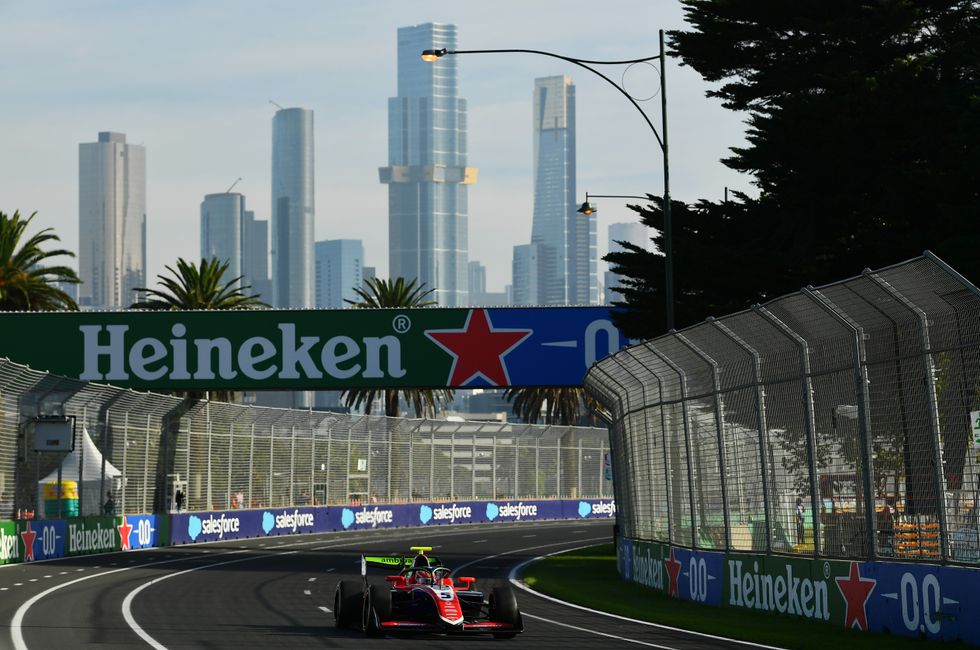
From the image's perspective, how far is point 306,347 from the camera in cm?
5009

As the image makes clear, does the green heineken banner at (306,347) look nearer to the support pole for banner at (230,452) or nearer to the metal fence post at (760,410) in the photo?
the support pole for banner at (230,452)

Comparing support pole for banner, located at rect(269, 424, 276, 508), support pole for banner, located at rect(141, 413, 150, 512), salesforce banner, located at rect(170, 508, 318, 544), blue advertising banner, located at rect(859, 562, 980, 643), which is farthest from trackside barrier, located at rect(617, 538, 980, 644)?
support pole for banner, located at rect(269, 424, 276, 508)

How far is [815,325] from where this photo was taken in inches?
750

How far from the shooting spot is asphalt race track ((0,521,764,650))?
18766 millimetres

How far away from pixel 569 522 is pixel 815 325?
54.7 meters

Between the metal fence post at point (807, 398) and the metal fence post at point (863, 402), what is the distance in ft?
3.62

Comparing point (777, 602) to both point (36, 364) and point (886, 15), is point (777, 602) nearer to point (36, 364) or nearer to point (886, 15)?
point (886, 15)

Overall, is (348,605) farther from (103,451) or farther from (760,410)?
(103,451)

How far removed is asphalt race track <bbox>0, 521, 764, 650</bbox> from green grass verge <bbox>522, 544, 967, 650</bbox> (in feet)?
1.73

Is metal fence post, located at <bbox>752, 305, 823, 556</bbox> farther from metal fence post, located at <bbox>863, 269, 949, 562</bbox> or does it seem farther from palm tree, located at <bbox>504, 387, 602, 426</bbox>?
palm tree, located at <bbox>504, 387, 602, 426</bbox>

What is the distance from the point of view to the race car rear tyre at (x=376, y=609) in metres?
19.2

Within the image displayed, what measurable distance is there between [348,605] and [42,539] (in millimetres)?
20964

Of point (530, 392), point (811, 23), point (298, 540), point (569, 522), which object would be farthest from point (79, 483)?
point (530, 392)

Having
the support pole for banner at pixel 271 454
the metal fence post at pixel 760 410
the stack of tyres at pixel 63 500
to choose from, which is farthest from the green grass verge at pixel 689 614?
the support pole for banner at pixel 271 454
